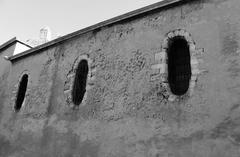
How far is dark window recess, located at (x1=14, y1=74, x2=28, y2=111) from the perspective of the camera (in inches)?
289

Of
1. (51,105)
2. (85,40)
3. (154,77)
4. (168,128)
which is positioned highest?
(85,40)

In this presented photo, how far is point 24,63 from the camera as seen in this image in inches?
310

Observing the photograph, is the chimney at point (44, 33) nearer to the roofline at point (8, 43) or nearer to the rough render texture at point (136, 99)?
the roofline at point (8, 43)

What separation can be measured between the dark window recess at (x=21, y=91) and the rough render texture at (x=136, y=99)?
25cm

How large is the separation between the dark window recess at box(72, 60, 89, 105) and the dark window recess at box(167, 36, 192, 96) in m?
2.20

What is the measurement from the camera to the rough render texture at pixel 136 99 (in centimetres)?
403

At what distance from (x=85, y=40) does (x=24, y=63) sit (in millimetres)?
2608

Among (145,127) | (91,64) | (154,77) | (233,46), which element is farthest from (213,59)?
(91,64)

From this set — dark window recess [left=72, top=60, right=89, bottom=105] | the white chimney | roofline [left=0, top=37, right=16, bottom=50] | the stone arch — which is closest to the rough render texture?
the stone arch

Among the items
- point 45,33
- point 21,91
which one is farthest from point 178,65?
point 45,33

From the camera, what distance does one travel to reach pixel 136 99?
4895 mm

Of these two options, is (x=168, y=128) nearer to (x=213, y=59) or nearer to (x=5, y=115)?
(x=213, y=59)

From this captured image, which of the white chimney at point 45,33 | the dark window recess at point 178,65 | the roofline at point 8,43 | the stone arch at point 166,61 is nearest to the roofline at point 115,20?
the stone arch at point 166,61

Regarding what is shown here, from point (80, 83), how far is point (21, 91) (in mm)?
2462
